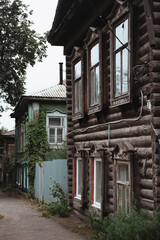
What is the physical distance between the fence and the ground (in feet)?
6.68

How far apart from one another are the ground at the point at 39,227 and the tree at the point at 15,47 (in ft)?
41.9

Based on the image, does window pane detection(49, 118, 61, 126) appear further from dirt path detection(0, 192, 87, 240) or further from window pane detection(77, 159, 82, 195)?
window pane detection(77, 159, 82, 195)

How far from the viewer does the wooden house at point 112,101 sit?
869 cm

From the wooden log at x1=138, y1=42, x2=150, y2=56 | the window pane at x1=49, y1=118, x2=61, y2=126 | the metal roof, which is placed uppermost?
the metal roof

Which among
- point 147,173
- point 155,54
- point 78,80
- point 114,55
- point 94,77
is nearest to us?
point 155,54

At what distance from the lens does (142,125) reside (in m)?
9.15

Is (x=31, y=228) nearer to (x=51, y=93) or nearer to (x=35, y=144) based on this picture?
(x=35, y=144)

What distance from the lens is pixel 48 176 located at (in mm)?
19234

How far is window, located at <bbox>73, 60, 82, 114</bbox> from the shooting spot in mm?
13922

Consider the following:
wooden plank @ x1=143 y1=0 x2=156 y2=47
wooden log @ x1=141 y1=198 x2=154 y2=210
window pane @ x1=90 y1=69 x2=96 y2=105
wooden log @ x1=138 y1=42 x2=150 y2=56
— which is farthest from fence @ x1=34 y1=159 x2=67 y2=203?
wooden plank @ x1=143 y1=0 x2=156 y2=47

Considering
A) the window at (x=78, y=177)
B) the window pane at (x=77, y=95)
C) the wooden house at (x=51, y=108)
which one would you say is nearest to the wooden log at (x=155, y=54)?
the window pane at (x=77, y=95)

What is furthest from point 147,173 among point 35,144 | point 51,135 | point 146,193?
point 51,135

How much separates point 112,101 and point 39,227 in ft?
14.5

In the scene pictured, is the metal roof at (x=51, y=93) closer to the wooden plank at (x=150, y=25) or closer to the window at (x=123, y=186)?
the window at (x=123, y=186)
